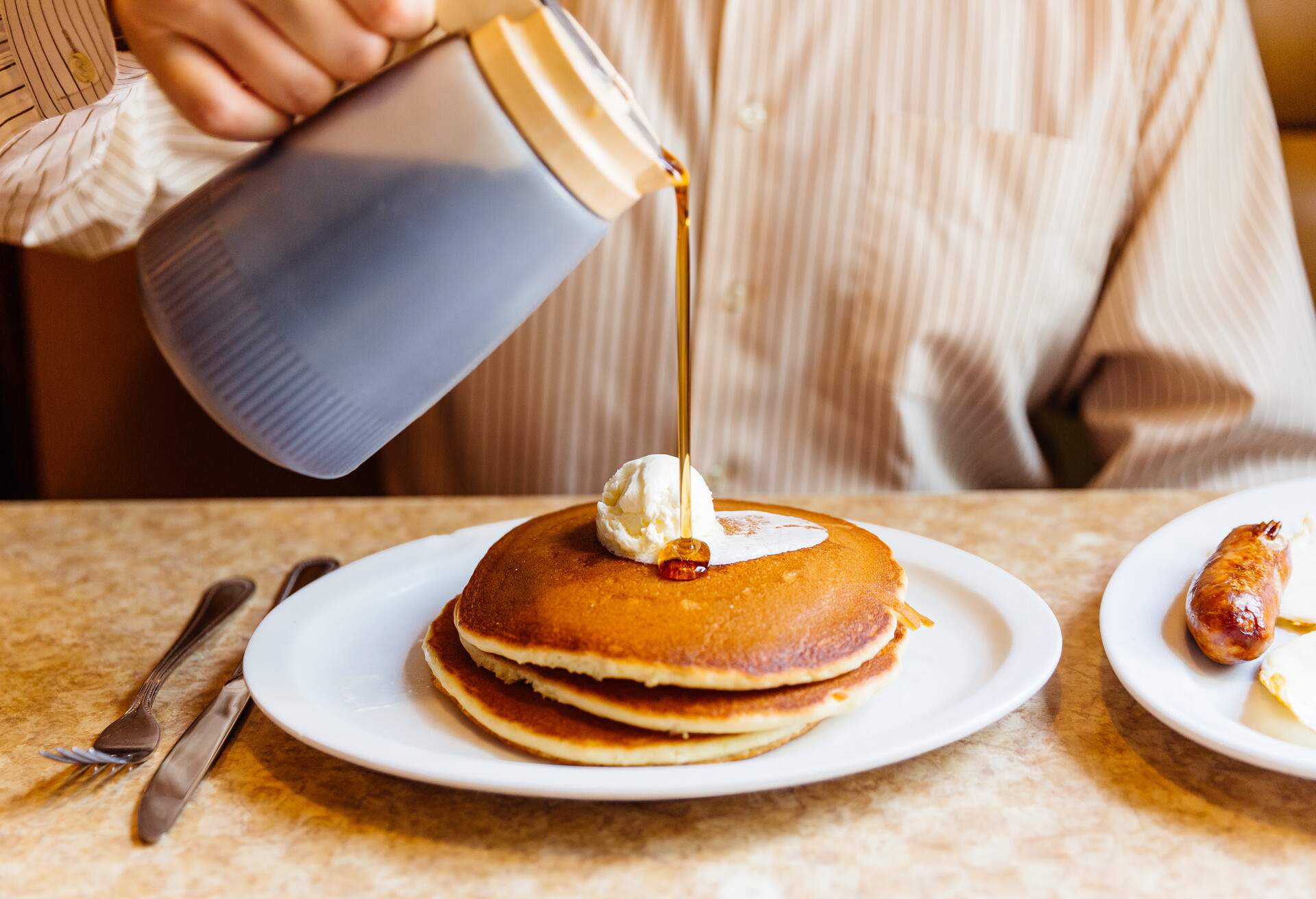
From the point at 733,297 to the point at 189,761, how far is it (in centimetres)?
121

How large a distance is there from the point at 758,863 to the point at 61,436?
7.08ft

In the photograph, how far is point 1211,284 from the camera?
5.94 feet

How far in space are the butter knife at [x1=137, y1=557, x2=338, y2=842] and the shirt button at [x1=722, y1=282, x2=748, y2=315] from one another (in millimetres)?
1060

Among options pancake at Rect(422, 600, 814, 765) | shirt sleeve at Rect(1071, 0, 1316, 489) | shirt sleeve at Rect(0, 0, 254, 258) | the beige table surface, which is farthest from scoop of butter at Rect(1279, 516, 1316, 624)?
shirt sleeve at Rect(0, 0, 254, 258)

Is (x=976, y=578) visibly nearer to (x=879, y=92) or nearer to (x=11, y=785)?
(x=11, y=785)

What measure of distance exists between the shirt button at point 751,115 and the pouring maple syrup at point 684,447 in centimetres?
88

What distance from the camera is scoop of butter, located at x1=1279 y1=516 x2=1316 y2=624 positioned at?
100cm

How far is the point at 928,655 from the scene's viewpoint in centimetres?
96

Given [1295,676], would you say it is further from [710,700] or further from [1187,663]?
[710,700]

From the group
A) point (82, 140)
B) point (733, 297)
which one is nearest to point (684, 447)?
point (733, 297)

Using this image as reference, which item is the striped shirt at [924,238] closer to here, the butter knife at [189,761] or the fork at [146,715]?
the fork at [146,715]

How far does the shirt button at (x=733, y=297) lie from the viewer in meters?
1.81

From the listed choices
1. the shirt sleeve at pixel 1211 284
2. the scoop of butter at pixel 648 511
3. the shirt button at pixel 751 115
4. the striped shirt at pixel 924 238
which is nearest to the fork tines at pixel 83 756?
the scoop of butter at pixel 648 511

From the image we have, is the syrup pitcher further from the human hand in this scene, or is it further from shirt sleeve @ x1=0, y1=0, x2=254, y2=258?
shirt sleeve @ x1=0, y1=0, x2=254, y2=258
